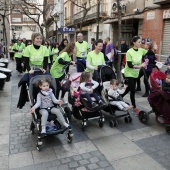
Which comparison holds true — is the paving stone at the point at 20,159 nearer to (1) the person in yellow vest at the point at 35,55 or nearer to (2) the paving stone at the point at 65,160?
(2) the paving stone at the point at 65,160

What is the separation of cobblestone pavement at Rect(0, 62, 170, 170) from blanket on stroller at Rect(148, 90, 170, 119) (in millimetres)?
423

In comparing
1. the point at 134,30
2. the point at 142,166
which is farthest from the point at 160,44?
the point at 142,166

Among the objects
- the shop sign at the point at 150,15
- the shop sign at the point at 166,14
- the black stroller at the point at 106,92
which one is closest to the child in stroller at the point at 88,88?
the black stroller at the point at 106,92

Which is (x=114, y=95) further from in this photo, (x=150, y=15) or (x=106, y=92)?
(x=150, y=15)

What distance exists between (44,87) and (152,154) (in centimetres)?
212

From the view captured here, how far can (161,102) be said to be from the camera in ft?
14.8

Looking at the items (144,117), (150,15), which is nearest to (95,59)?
(144,117)

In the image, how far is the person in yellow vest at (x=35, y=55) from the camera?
194 inches

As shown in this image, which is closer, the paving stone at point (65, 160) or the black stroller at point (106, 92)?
the paving stone at point (65, 160)

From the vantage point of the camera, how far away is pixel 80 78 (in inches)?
196

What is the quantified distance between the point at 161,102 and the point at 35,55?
272cm

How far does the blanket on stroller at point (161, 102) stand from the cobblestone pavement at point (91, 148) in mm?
423

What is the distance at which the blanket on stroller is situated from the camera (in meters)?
4.42

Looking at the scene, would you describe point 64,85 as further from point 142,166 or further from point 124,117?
point 142,166
